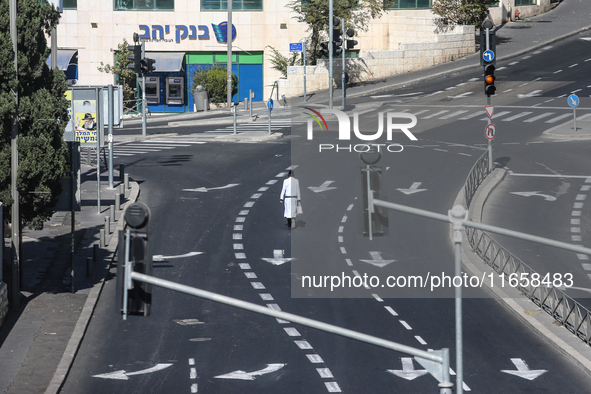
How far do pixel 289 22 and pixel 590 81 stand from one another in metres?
22.3

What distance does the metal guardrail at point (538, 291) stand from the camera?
16.0 meters

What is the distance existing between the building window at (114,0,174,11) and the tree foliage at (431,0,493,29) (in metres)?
19.8

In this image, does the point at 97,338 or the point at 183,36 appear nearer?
the point at 97,338

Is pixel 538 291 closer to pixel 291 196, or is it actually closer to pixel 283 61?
pixel 291 196

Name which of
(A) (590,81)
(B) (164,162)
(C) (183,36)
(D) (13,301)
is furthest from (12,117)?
(C) (183,36)

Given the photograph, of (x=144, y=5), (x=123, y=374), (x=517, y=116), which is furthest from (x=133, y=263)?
(x=144, y=5)

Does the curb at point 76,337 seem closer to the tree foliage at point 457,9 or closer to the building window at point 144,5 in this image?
the building window at point 144,5

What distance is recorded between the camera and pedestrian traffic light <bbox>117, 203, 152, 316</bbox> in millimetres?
7684

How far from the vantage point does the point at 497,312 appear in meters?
17.8

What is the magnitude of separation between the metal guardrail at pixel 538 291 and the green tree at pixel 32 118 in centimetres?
1041

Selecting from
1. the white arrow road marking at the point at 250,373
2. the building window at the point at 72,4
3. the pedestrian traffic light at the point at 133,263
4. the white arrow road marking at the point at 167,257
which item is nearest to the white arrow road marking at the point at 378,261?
the white arrow road marking at the point at 167,257

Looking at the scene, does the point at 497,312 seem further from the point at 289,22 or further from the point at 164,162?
the point at 289,22

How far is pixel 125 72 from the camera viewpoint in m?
60.4

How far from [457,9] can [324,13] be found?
1155 cm
